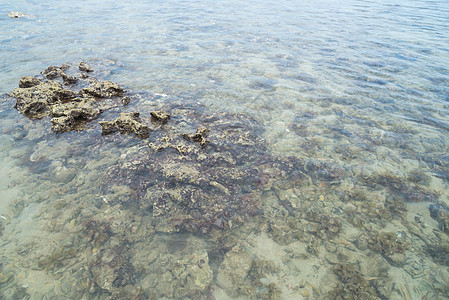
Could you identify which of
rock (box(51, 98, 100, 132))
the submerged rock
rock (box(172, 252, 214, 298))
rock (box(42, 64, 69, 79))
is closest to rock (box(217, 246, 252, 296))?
rock (box(172, 252, 214, 298))

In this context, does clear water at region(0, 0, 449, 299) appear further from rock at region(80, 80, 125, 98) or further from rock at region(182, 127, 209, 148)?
rock at region(182, 127, 209, 148)

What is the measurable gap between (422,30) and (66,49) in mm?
29648

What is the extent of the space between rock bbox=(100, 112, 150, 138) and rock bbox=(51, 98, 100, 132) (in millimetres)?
1090

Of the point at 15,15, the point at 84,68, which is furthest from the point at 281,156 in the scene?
the point at 15,15

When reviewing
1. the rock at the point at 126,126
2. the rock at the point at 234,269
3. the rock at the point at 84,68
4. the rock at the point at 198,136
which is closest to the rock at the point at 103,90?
the rock at the point at 84,68

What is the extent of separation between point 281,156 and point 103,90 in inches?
327

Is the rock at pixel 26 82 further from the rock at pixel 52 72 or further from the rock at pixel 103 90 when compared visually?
the rock at pixel 103 90

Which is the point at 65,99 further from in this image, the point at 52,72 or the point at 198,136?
the point at 198,136

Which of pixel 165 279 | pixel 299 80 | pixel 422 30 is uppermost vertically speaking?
pixel 422 30

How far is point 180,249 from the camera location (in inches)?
193

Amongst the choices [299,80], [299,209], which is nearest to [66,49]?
[299,80]

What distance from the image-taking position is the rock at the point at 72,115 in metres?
7.99

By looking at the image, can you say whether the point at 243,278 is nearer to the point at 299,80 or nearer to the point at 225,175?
the point at 225,175

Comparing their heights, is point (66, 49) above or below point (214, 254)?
above
